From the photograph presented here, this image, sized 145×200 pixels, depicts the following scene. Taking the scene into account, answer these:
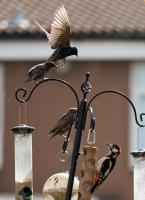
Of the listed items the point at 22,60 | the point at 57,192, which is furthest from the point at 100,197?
the point at 57,192

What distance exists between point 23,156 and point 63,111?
39.8 ft

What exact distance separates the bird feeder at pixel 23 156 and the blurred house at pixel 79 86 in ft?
37.8

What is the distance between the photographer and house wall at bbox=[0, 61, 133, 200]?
19.2 metres

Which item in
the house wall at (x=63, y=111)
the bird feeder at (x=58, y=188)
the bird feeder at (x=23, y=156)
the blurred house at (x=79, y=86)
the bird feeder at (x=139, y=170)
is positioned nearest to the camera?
the bird feeder at (x=139, y=170)

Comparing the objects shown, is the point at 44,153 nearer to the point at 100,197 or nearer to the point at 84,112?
the point at 100,197

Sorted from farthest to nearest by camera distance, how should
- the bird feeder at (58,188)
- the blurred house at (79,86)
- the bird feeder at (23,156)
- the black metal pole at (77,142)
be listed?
the blurred house at (79,86) → the bird feeder at (58,188) → the bird feeder at (23,156) → the black metal pole at (77,142)

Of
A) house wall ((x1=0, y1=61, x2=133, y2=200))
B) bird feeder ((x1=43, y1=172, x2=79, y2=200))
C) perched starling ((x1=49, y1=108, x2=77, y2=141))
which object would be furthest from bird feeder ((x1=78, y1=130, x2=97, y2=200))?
house wall ((x1=0, y1=61, x2=133, y2=200))

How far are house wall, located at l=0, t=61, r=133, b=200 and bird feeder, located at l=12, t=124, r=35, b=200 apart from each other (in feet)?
39.1

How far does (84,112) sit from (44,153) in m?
12.8

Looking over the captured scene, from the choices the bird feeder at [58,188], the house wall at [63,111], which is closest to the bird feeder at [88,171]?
the bird feeder at [58,188]

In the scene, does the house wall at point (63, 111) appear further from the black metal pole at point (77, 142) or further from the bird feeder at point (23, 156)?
the black metal pole at point (77, 142)

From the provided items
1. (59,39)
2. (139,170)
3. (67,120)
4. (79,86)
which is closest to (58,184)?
(67,120)

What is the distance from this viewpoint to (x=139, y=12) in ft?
65.1

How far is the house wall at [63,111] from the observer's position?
19250 millimetres
